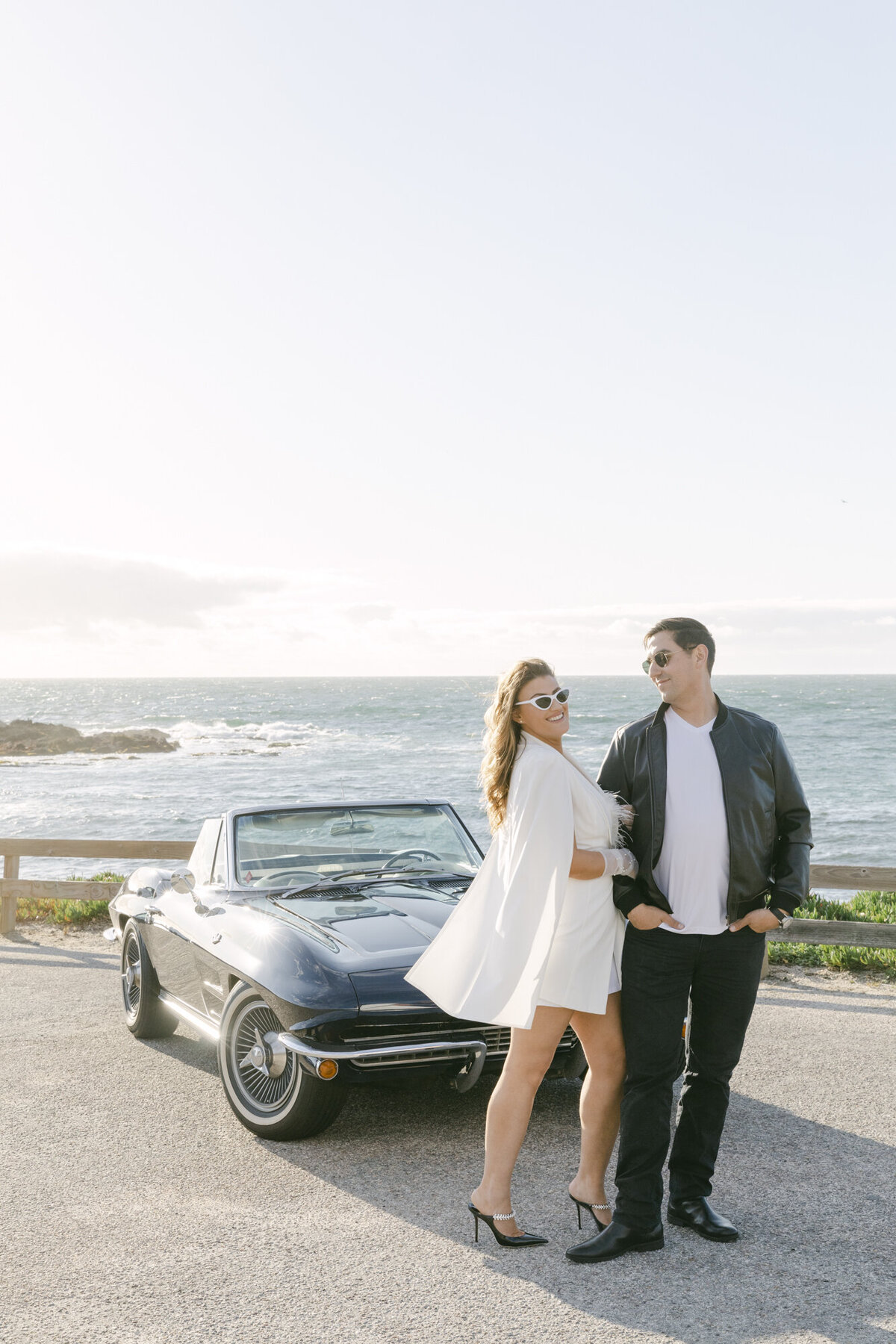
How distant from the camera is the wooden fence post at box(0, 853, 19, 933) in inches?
386

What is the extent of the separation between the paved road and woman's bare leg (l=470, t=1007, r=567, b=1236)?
17 cm

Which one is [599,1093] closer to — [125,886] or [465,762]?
[125,886]

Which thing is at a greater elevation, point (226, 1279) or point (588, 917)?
point (588, 917)

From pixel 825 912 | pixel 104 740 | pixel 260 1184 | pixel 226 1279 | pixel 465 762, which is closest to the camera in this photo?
pixel 226 1279

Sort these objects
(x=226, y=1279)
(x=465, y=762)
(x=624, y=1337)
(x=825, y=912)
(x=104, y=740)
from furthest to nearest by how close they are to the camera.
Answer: (x=104, y=740) → (x=465, y=762) → (x=825, y=912) → (x=226, y=1279) → (x=624, y=1337)

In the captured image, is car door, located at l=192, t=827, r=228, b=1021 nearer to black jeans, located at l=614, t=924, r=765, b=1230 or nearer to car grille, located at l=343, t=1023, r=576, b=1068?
car grille, located at l=343, t=1023, r=576, b=1068

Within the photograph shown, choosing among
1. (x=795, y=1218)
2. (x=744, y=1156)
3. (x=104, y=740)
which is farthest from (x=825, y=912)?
(x=104, y=740)

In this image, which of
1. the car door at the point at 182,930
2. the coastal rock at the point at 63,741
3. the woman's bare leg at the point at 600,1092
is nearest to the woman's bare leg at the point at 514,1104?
the woman's bare leg at the point at 600,1092

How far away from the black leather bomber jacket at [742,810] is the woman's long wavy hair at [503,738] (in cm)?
38

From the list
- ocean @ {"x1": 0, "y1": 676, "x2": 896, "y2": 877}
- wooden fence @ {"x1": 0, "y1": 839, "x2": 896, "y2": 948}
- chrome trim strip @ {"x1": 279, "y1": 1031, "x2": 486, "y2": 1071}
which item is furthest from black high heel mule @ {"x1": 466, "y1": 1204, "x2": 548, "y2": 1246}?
wooden fence @ {"x1": 0, "y1": 839, "x2": 896, "y2": 948}

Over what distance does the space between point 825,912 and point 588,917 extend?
6.89 metres

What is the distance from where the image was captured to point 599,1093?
3715 millimetres

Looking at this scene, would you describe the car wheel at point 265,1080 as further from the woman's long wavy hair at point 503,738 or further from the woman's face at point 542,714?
the woman's face at point 542,714

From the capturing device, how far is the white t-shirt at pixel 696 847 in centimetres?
360
